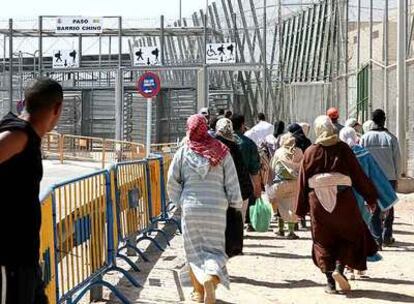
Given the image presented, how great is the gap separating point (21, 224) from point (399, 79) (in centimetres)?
1548

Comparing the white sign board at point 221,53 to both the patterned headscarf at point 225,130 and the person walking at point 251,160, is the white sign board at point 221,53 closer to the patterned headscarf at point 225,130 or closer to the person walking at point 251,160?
the person walking at point 251,160

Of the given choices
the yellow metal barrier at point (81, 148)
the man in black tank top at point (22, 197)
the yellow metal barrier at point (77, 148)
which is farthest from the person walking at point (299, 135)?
the yellow metal barrier at point (81, 148)

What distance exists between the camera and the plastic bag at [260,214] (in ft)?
39.3

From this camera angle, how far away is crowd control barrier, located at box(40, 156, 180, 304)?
5945 mm

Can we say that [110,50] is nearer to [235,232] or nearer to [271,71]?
[271,71]

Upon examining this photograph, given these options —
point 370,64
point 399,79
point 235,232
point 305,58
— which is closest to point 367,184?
point 235,232

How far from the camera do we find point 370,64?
22250 mm

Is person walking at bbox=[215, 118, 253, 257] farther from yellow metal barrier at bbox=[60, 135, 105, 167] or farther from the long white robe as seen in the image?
yellow metal barrier at bbox=[60, 135, 105, 167]

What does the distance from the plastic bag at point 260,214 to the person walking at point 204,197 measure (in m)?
4.32

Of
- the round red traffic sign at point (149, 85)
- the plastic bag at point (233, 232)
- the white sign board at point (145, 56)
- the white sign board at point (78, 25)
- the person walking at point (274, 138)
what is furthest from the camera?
the white sign board at point (78, 25)

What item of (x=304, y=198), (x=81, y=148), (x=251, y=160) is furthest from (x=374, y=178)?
(x=81, y=148)

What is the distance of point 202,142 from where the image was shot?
758 centimetres

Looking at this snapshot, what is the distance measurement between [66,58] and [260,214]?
22.4 metres

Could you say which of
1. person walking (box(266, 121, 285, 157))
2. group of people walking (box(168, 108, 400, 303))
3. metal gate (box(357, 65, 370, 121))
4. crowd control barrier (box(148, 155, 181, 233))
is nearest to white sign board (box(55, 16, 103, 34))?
metal gate (box(357, 65, 370, 121))
